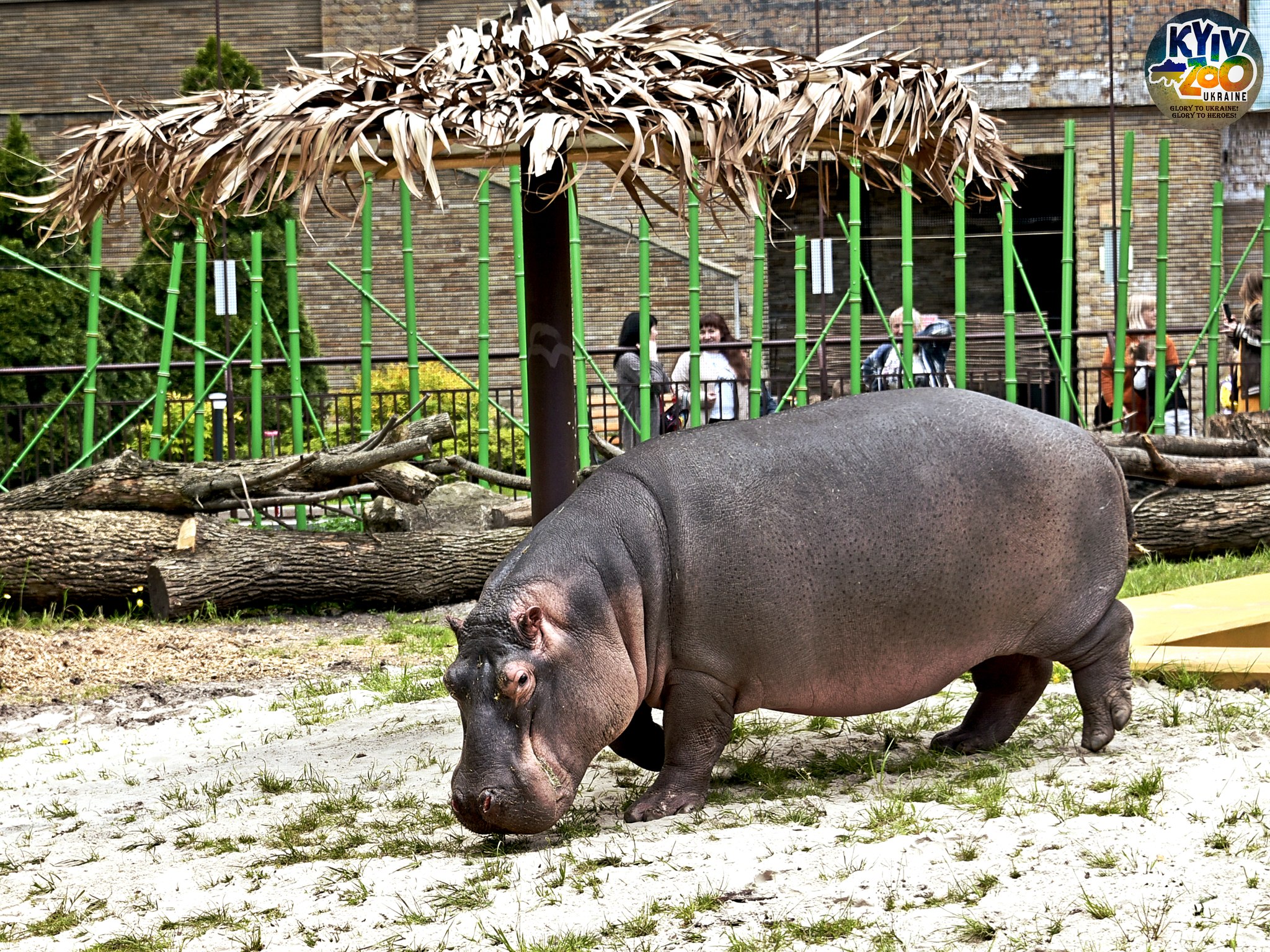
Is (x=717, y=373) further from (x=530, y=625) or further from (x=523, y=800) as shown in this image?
(x=523, y=800)

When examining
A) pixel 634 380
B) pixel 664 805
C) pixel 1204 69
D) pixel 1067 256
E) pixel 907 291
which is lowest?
pixel 664 805

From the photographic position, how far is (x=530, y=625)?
3.68 m

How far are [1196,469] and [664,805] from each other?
585 cm

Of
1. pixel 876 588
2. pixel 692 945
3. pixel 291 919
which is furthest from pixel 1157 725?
pixel 291 919

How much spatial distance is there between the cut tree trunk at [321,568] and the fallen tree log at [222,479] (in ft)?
0.72

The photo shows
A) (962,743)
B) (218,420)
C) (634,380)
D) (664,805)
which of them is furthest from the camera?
(218,420)

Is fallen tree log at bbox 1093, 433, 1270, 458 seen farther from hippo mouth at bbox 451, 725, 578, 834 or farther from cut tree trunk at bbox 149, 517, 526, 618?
hippo mouth at bbox 451, 725, 578, 834

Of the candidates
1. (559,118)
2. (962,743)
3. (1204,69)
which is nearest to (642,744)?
(962,743)

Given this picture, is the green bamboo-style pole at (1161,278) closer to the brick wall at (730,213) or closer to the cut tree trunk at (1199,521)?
the cut tree trunk at (1199,521)

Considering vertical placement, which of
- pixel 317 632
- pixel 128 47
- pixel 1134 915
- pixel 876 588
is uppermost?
pixel 128 47

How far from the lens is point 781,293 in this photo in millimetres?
24609

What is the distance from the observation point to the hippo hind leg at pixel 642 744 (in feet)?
14.3

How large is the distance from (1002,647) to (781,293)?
20676 millimetres

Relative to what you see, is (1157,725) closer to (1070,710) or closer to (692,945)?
(1070,710)
